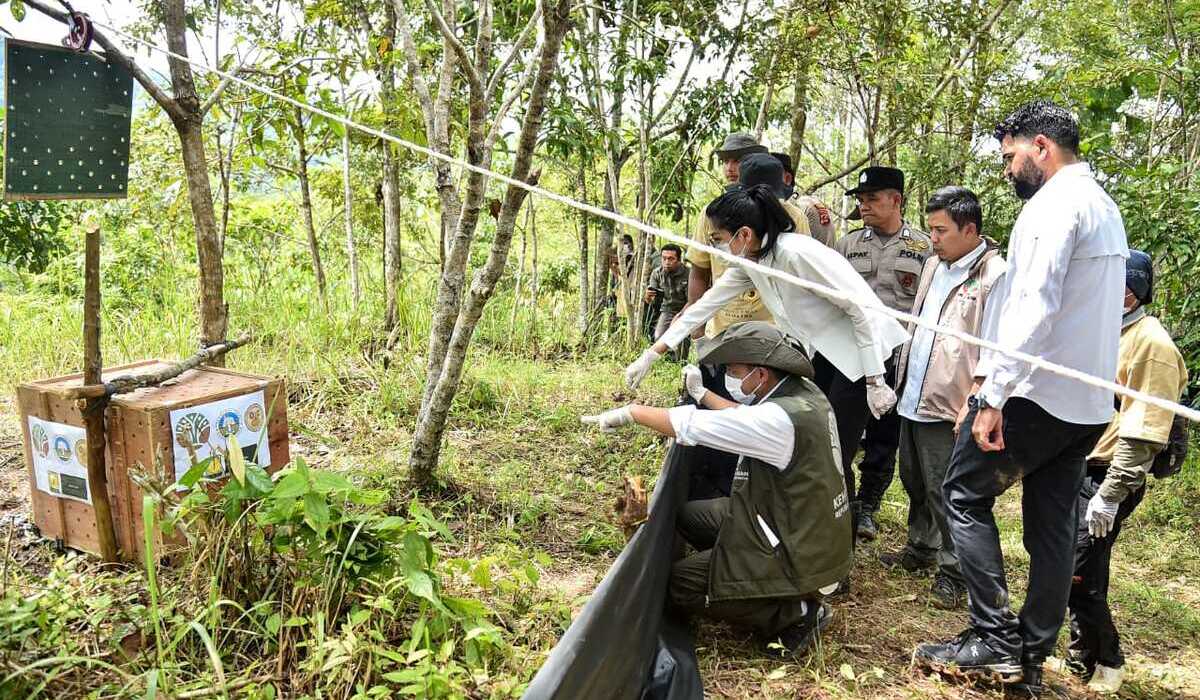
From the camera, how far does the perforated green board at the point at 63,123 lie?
8.39ft

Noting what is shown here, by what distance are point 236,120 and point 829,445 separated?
16.7 ft

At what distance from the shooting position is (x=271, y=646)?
212cm

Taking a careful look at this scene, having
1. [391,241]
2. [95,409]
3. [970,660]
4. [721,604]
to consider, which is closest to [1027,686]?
[970,660]

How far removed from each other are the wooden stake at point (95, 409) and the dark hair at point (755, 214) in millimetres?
2081

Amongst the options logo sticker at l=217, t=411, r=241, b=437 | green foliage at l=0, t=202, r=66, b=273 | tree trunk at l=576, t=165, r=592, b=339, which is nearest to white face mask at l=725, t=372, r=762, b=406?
logo sticker at l=217, t=411, r=241, b=437

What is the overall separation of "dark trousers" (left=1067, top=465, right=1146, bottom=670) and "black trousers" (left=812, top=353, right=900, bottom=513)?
34.1 inches

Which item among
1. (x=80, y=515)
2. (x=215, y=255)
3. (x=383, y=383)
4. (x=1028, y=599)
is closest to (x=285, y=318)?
(x=383, y=383)

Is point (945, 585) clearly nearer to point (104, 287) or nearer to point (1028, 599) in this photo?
point (1028, 599)

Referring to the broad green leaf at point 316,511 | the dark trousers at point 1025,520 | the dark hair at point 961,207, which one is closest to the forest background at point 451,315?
the broad green leaf at point 316,511

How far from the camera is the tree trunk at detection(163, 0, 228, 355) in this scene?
304 centimetres

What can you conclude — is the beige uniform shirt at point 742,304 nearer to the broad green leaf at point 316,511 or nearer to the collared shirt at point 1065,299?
the collared shirt at point 1065,299

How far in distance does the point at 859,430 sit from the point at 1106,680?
130cm

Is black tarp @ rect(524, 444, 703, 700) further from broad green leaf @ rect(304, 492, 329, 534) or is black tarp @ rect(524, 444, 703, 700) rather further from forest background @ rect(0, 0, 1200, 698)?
broad green leaf @ rect(304, 492, 329, 534)

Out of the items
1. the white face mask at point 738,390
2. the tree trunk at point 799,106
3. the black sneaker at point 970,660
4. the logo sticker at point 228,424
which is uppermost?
the tree trunk at point 799,106
